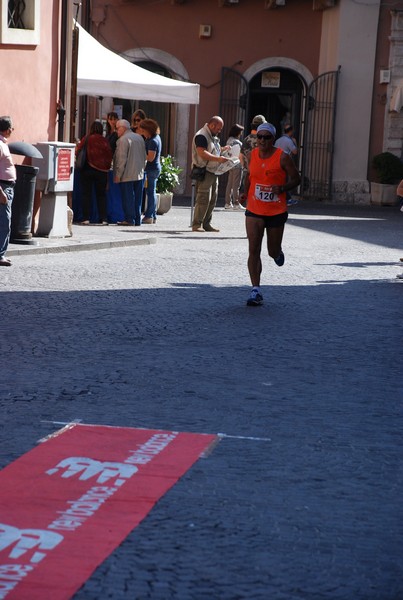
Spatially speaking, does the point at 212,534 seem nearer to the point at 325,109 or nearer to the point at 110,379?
the point at 110,379

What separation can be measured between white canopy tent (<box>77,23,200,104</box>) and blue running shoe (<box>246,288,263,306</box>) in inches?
365

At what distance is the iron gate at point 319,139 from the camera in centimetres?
3159

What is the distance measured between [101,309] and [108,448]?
4.88 metres

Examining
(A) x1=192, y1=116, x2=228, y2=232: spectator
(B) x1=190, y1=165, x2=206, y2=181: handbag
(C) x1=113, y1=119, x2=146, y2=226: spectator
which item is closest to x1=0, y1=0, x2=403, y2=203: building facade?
(C) x1=113, y1=119, x2=146, y2=226: spectator

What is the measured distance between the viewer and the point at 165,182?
76.9 ft

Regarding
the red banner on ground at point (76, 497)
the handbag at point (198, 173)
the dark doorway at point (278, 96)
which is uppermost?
the dark doorway at point (278, 96)

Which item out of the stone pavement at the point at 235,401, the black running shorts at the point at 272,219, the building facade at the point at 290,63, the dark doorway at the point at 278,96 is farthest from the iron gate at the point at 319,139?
the black running shorts at the point at 272,219

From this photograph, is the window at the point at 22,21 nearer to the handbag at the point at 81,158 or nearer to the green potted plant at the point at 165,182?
the handbag at the point at 81,158

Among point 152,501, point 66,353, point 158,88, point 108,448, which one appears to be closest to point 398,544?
point 152,501

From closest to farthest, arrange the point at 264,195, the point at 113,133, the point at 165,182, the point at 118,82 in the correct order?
the point at 264,195
the point at 118,82
the point at 113,133
the point at 165,182

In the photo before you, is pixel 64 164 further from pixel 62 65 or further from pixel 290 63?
pixel 290 63

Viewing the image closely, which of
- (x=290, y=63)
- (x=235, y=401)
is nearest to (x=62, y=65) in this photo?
(x=235, y=401)

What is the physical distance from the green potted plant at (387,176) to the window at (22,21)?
14.7 metres

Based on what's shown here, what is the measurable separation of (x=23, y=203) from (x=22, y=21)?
2.82 m
